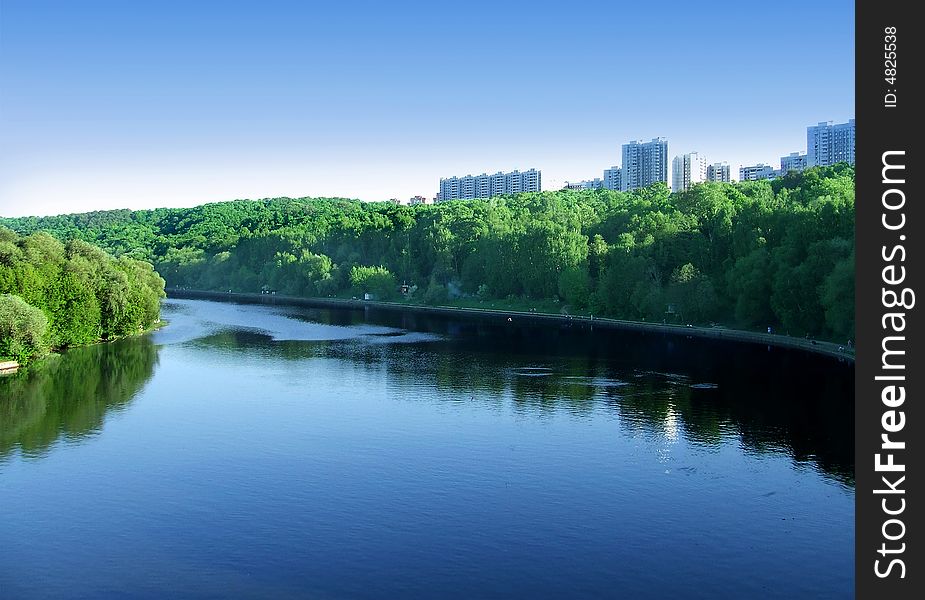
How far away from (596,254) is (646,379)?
130ft

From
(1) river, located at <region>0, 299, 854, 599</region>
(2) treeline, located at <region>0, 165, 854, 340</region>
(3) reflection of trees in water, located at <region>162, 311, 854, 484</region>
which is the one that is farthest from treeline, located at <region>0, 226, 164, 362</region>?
(2) treeline, located at <region>0, 165, 854, 340</region>

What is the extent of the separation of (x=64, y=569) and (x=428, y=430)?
1718cm

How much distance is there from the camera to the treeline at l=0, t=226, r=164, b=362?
173ft

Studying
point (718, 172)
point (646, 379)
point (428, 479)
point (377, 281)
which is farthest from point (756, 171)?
point (428, 479)

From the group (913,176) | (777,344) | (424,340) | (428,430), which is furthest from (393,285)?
(913,176)

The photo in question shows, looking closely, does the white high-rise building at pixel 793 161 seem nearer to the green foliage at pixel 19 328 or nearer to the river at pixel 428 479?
the river at pixel 428 479

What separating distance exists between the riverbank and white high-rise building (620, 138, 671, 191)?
92.0m

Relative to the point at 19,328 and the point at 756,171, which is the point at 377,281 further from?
the point at 756,171

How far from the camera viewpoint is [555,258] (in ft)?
307

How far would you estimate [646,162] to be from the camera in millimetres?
189875

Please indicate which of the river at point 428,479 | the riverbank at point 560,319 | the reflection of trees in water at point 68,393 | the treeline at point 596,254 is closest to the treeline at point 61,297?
the reflection of trees in water at point 68,393

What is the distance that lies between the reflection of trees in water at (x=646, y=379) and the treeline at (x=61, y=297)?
23.5 feet

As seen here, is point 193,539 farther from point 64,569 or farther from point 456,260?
point 456,260

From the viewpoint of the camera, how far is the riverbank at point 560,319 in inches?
2365
